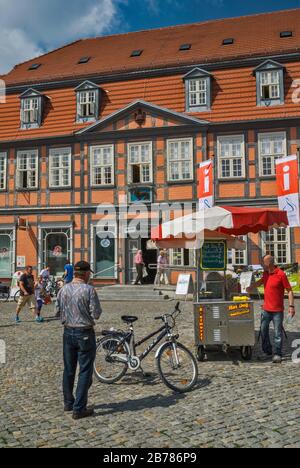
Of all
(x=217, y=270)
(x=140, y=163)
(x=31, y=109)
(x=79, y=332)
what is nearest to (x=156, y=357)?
(x=79, y=332)

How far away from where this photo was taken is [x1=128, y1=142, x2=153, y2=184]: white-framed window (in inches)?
861

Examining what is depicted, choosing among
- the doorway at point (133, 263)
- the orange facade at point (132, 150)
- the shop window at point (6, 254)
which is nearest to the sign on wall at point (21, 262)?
Answer: the orange facade at point (132, 150)

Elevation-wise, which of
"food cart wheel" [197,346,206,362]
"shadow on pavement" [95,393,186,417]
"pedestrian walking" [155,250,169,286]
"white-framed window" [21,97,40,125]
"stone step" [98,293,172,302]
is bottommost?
"shadow on pavement" [95,393,186,417]

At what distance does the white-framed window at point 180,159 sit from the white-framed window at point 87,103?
14.4ft

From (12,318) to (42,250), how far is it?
30.7 ft

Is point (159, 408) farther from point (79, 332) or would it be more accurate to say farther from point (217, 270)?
point (217, 270)

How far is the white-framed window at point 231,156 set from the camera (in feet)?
68.7

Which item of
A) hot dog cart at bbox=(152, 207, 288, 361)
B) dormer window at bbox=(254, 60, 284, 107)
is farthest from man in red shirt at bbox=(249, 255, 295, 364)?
dormer window at bbox=(254, 60, 284, 107)

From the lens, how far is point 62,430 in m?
5.01

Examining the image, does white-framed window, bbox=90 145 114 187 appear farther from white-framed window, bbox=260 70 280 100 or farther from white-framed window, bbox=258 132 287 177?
white-framed window, bbox=260 70 280 100

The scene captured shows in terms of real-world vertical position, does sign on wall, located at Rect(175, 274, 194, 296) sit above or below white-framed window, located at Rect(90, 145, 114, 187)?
below

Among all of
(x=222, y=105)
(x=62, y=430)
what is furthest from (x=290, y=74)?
(x=62, y=430)

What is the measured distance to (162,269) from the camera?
2066cm
